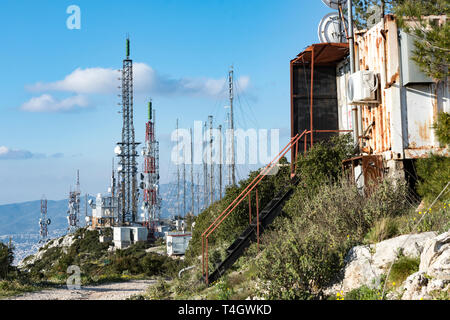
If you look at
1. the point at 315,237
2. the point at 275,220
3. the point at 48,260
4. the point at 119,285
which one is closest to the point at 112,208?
the point at 48,260

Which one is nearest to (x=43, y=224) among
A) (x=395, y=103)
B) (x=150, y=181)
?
(x=150, y=181)

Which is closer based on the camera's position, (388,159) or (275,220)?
(388,159)

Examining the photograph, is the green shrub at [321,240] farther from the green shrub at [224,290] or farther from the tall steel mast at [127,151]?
the tall steel mast at [127,151]

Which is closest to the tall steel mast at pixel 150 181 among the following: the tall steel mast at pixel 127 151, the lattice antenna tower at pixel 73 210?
the tall steel mast at pixel 127 151

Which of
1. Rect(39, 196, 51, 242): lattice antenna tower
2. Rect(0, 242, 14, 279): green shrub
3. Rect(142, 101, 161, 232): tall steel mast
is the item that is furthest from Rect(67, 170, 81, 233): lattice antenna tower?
Rect(0, 242, 14, 279): green shrub

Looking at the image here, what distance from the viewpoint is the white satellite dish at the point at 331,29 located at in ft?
61.6

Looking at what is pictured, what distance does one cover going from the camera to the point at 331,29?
18.9 metres

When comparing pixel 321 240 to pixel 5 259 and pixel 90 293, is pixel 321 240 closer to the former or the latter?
pixel 90 293

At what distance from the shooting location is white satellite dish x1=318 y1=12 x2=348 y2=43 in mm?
18781

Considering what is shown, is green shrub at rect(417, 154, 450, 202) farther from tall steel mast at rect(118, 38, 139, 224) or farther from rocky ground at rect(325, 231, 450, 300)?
tall steel mast at rect(118, 38, 139, 224)
